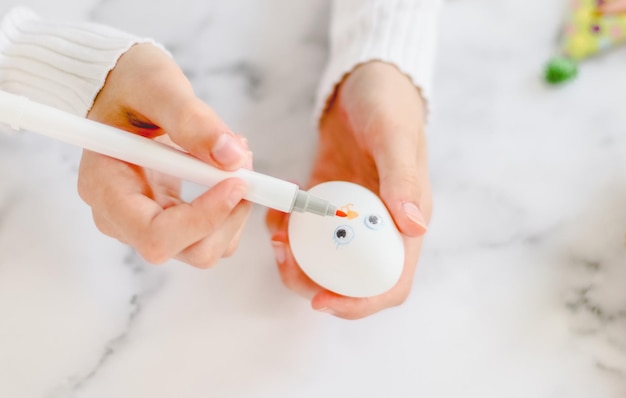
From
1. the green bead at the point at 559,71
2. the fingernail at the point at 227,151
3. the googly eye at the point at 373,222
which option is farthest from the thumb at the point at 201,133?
the green bead at the point at 559,71

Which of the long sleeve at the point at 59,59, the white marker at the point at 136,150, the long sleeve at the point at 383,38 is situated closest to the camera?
the white marker at the point at 136,150

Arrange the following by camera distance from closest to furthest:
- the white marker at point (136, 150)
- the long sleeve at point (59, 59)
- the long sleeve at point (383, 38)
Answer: the white marker at point (136, 150) → the long sleeve at point (59, 59) → the long sleeve at point (383, 38)

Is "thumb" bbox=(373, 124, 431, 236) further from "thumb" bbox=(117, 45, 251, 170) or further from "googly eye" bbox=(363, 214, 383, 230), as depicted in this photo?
"thumb" bbox=(117, 45, 251, 170)

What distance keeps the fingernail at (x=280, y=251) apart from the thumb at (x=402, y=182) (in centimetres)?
10

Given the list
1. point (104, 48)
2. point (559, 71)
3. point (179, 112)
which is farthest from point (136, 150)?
point (559, 71)

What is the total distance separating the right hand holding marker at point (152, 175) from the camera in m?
0.46

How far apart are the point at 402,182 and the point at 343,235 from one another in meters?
0.07

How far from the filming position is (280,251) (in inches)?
22.9

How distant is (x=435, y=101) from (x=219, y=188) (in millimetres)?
338

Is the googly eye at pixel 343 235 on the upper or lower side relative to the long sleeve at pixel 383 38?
lower

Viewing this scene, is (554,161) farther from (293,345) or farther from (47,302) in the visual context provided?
(47,302)

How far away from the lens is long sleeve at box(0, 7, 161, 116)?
569mm

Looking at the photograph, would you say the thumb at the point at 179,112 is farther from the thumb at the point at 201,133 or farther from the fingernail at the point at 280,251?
the fingernail at the point at 280,251

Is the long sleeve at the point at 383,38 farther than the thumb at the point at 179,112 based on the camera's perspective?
Yes
